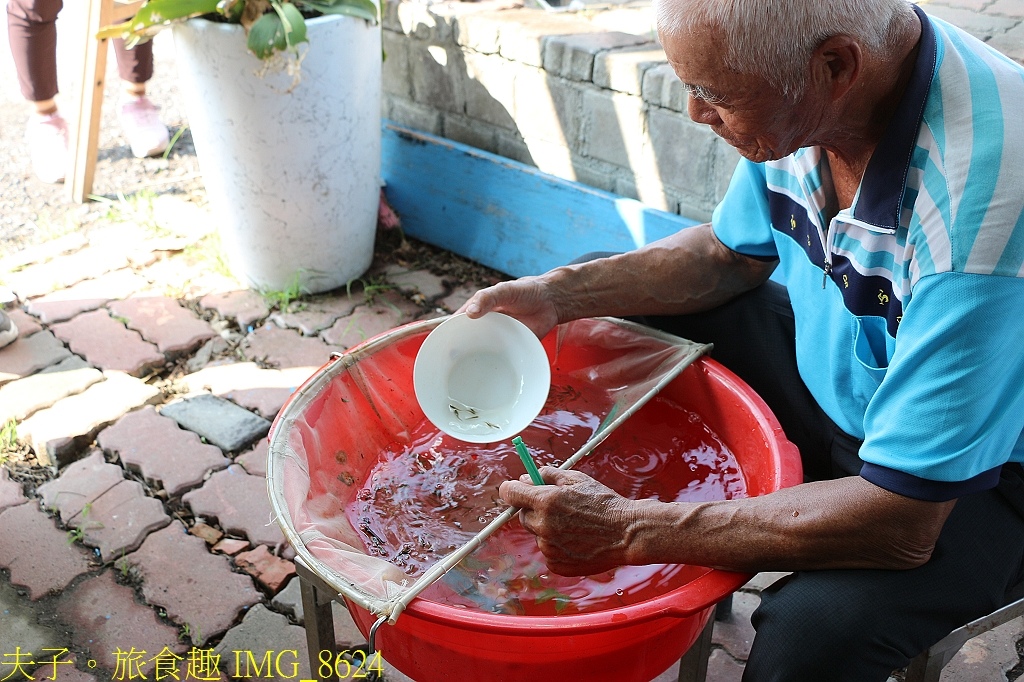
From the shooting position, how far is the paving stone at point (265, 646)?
1.91m

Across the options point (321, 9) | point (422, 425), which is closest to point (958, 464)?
point (422, 425)

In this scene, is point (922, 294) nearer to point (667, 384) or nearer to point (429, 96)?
point (667, 384)

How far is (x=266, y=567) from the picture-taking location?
2.15 metres

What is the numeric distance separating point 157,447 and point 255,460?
0.95 ft

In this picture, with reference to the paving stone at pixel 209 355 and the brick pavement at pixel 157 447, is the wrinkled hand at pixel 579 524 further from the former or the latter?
the paving stone at pixel 209 355

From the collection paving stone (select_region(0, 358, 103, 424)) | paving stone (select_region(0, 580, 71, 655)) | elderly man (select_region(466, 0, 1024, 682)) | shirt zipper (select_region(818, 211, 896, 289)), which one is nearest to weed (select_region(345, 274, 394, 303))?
paving stone (select_region(0, 358, 103, 424))

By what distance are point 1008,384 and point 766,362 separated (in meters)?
Answer: 0.63

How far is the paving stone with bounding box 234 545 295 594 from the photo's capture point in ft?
6.94

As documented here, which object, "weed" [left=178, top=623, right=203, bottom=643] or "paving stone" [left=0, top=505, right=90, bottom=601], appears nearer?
"weed" [left=178, top=623, right=203, bottom=643]

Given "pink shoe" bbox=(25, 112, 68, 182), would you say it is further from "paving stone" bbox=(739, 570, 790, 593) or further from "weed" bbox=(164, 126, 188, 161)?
"paving stone" bbox=(739, 570, 790, 593)

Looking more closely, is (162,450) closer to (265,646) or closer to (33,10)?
(265,646)

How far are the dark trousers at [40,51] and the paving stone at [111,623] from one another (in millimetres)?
2491

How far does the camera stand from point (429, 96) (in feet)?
11.1

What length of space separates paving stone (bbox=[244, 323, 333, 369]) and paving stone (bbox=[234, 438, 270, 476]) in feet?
1.35
